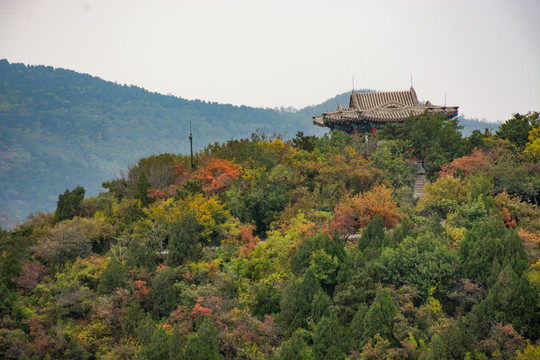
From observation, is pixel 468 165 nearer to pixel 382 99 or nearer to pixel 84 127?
pixel 382 99

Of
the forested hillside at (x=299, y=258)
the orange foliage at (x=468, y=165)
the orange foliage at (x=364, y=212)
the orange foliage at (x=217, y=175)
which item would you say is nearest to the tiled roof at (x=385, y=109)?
the forested hillside at (x=299, y=258)

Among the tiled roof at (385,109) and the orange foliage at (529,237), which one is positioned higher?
the tiled roof at (385,109)

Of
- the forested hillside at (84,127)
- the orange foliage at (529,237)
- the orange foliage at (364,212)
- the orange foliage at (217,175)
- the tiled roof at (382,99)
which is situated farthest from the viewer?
the forested hillside at (84,127)

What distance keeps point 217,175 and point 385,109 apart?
953cm

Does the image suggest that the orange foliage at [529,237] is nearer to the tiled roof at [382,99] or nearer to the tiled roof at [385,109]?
the tiled roof at [385,109]

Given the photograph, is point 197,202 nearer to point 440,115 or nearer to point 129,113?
point 440,115

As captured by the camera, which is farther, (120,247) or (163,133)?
(163,133)

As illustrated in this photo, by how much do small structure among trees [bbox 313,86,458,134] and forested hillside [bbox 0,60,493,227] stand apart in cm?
5741

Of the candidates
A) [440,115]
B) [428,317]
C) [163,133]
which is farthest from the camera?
[163,133]

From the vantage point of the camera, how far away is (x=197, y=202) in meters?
27.2

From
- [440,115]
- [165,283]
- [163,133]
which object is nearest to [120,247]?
[165,283]

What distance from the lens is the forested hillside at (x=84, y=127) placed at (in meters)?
88.0

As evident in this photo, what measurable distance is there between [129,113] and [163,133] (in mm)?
7068

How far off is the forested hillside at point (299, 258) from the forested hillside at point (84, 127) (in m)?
58.8
